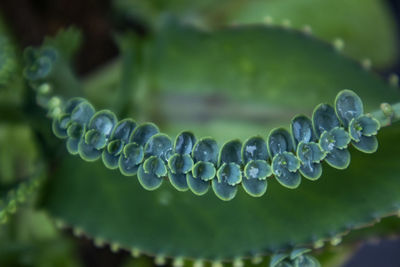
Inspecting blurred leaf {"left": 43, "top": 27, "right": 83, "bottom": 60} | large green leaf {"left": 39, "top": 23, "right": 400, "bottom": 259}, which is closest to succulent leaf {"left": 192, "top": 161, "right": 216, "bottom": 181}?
large green leaf {"left": 39, "top": 23, "right": 400, "bottom": 259}

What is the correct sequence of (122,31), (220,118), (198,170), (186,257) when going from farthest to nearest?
(122,31) < (220,118) < (186,257) < (198,170)

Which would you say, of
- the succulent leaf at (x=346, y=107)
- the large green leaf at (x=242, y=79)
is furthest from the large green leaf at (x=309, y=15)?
the succulent leaf at (x=346, y=107)

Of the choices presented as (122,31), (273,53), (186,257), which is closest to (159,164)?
(186,257)

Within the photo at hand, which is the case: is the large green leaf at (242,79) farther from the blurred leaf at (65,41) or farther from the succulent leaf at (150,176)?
the succulent leaf at (150,176)

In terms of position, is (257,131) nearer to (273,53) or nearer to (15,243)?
(273,53)

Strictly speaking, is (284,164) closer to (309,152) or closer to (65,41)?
(309,152)
